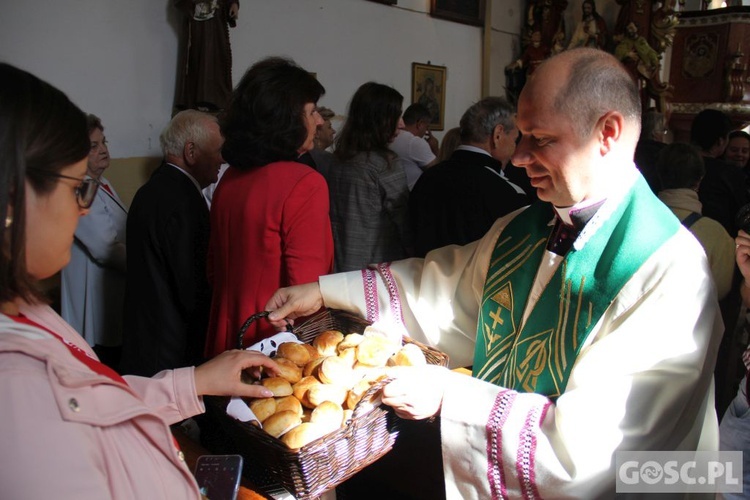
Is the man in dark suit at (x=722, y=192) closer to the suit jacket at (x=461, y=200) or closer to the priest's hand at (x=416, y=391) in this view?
the suit jacket at (x=461, y=200)

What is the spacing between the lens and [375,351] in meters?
1.78

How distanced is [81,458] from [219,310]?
1.89m

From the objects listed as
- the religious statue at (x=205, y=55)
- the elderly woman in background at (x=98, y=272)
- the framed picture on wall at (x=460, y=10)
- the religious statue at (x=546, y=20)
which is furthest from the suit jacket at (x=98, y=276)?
the religious statue at (x=546, y=20)

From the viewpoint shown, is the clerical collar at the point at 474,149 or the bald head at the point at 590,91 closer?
the bald head at the point at 590,91

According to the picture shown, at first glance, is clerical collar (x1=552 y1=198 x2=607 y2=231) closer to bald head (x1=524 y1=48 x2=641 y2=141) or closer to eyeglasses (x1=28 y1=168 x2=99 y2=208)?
bald head (x1=524 y1=48 x2=641 y2=141)

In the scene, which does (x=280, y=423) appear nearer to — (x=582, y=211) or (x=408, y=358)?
(x=408, y=358)

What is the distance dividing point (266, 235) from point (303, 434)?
118 cm

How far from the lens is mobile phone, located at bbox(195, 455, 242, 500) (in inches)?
50.1

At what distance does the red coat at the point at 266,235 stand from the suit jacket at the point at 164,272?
1.43ft

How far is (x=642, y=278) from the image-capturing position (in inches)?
62.4

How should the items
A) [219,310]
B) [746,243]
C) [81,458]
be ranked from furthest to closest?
[219,310], [746,243], [81,458]

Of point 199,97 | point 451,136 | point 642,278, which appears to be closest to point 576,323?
point 642,278

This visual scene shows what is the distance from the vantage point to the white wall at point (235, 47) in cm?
473

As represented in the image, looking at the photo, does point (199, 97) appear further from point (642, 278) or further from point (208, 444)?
point (642, 278)
